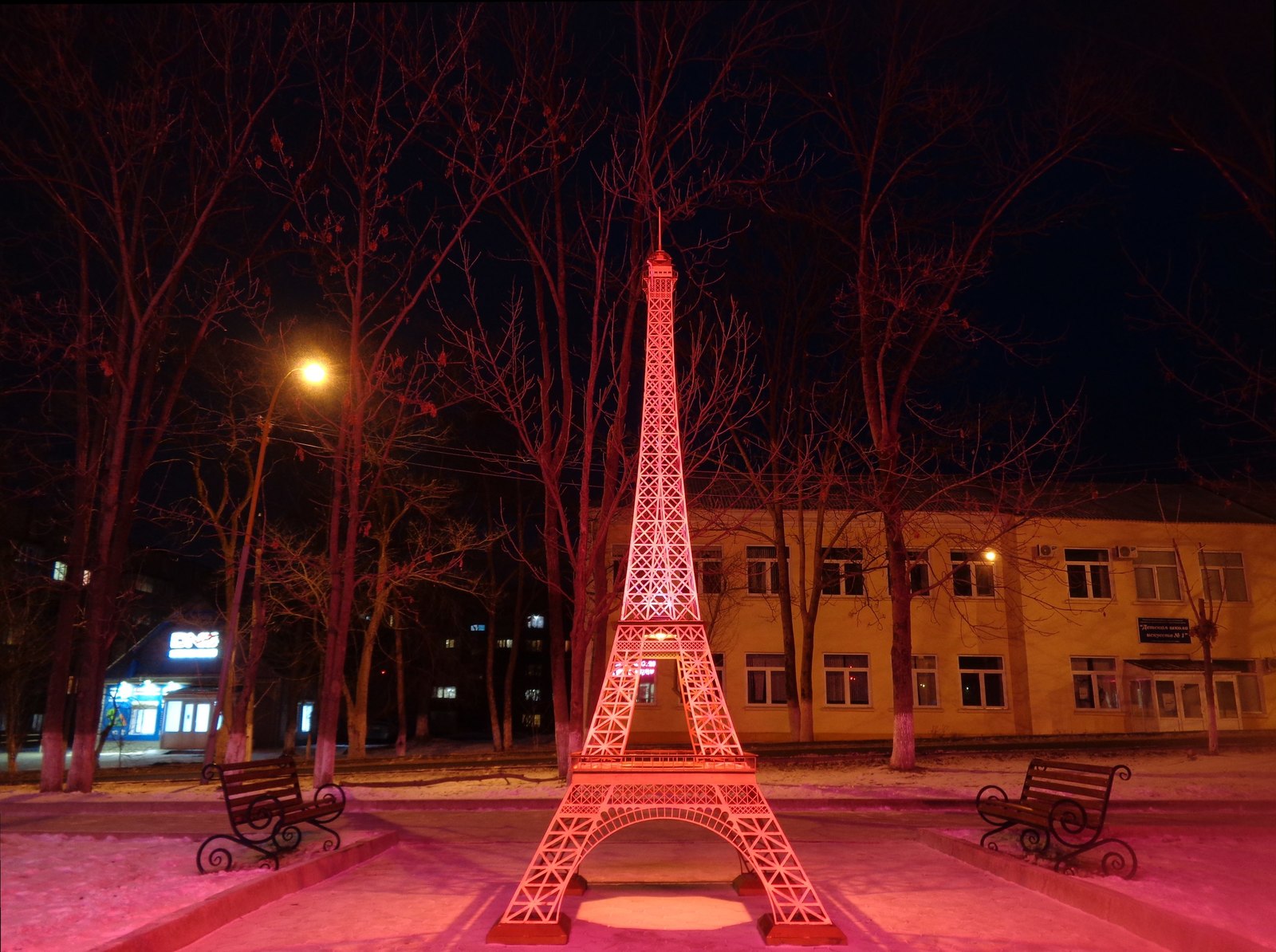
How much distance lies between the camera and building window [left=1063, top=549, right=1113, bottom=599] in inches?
1390

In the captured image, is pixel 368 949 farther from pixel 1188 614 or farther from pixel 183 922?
pixel 1188 614

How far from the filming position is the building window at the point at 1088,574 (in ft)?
116

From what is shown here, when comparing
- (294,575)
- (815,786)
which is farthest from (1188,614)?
(294,575)

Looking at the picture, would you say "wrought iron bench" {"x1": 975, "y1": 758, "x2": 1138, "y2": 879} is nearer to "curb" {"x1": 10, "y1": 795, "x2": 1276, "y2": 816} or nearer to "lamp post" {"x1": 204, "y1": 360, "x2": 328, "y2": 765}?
"curb" {"x1": 10, "y1": 795, "x2": 1276, "y2": 816}

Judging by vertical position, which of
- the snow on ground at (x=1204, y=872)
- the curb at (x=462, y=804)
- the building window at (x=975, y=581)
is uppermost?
the building window at (x=975, y=581)

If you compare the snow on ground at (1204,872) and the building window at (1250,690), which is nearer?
the snow on ground at (1204,872)

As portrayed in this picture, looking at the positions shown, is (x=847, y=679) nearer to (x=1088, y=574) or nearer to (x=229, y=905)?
(x=1088, y=574)

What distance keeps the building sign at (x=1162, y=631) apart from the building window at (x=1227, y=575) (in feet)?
6.04

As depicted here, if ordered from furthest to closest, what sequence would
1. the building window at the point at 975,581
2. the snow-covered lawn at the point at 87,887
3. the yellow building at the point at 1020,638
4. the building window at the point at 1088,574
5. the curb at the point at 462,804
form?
the building window at the point at 1088,574 → the building window at the point at 975,581 → the yellow building at the point at 1020,638 → the curb at the point at 462,804 → the snow-covered lawn at the point at 87,887

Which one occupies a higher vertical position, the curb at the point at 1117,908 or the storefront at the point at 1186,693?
the storefront at the point at 1186,693

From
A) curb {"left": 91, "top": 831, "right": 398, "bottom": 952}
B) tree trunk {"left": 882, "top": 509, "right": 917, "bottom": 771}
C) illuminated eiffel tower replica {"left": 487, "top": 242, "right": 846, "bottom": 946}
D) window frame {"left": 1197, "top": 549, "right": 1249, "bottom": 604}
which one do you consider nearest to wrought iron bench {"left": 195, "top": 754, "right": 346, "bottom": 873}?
curb {"left": 91, "top": 831, "right": 398, "bottom": 952}

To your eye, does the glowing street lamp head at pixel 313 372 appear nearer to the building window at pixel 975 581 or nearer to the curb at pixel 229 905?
the curb at pixel 229 905

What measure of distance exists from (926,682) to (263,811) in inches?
1134

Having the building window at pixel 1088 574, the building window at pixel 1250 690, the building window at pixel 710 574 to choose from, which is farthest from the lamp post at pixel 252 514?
the building window at pixel 1250 690
